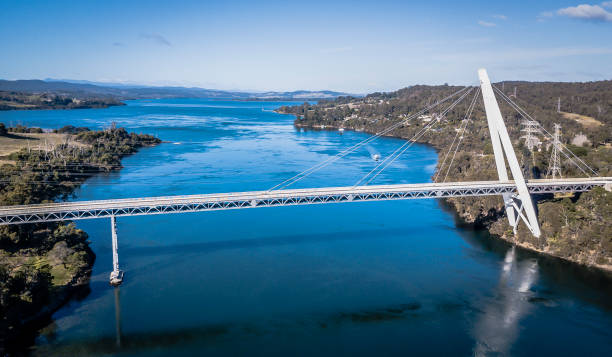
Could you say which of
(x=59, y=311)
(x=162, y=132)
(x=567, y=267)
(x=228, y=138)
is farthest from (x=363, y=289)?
(x=162, y=132)

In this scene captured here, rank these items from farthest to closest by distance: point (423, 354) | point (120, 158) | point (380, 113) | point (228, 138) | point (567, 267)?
point (380, 113) → point (228, 138) → point (120, 158) → point (567, 267) → point (423, 354)

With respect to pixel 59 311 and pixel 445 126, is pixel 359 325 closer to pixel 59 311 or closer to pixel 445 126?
pixel 59 311

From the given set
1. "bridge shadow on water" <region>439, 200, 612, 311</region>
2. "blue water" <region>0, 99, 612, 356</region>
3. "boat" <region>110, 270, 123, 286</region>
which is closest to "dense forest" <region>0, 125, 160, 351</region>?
"blue water" <region>0, 99, 612, 356</region>

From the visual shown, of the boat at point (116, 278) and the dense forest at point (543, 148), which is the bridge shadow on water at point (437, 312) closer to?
the boat at point (116, 278)

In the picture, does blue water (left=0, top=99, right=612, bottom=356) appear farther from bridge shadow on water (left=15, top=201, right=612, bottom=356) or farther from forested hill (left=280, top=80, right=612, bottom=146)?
forested hill (left=280, top=80, right=612, bottom=146)

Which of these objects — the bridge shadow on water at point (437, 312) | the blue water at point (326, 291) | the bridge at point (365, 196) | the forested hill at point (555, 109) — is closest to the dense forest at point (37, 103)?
the forested hill at point (555, 109)

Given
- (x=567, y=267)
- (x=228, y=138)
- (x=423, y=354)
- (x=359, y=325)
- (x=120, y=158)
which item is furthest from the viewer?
(x=228, y=138)

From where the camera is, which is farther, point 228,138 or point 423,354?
point 228,138
